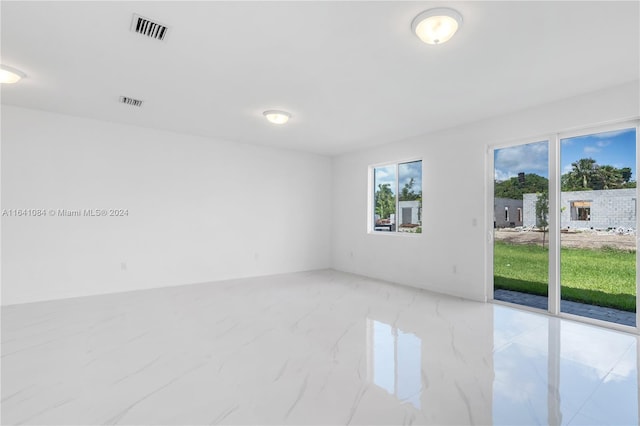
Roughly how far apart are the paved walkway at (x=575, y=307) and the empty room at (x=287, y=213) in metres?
0.02

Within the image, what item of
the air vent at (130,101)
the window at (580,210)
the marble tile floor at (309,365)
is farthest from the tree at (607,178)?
the air vent at (130,101)

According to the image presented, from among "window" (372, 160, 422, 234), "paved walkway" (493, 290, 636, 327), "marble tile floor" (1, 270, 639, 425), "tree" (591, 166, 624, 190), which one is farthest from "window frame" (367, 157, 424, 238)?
"tree" (591, 166, 624, 190)

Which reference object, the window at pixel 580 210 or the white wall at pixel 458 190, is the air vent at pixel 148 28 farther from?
the window at pixel 580 210

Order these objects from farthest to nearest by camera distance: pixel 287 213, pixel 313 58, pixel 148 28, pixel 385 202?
pixel 287 213 → pixel 385 202 → pixel 313 58 → pixel 148 28

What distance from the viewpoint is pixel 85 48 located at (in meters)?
2.66

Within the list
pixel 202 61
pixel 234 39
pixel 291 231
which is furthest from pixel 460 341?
pixel 291 231

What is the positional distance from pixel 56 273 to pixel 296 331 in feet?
12.1

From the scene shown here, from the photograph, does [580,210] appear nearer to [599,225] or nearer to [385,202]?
[599,225]

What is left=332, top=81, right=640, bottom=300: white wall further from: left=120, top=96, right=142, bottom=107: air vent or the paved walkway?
left=120, top=96, right=142, bottom=107: air vent

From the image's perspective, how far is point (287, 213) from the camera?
6.54 meters

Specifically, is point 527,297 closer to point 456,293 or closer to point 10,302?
point 456,293

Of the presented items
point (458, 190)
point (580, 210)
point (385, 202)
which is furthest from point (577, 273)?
point (385, 202)

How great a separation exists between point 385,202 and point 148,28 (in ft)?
15.8

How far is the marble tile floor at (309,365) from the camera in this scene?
185 cm
